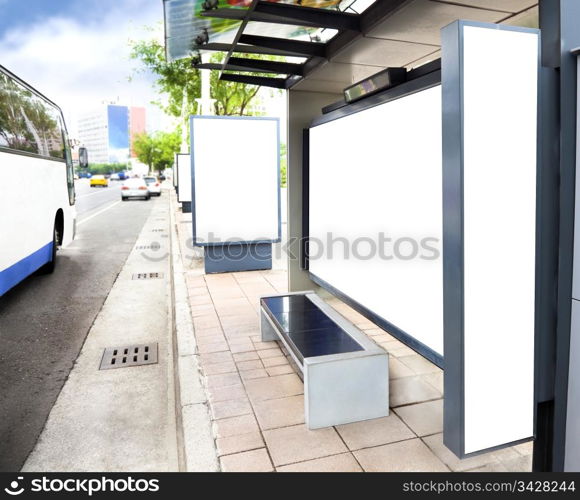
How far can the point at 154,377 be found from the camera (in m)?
4.34

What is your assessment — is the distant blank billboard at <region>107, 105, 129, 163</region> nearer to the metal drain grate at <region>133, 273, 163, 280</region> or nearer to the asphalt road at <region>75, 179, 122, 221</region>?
the asphalt road at <region>75, 179, 122, 221</region>

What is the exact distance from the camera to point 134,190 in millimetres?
32406

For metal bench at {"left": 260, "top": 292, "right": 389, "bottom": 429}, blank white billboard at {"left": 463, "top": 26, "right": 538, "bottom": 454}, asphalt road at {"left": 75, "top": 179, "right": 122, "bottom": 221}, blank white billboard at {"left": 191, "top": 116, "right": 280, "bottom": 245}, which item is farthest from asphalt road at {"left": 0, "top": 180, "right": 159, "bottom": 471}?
asphalt road at {"left": 75, "top": 179, "right": 122, "bottom": 221}

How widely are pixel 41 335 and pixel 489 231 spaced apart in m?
4.95

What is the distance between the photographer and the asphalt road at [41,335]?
11.5ft

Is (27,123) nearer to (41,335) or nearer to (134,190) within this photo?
(41,335)

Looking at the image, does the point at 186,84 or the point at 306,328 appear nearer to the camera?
the point at 306,328

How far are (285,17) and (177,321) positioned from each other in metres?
3.45

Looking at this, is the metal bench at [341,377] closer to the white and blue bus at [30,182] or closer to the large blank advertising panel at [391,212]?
the large blank advertising panel at [391,212]

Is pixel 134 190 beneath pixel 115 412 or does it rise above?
above

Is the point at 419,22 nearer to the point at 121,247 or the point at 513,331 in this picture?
the point at 513,331

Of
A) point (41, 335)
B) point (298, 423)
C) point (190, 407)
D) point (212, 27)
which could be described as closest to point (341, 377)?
point (298, 423)

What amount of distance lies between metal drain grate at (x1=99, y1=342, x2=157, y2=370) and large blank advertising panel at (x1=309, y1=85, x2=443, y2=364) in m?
1.94
